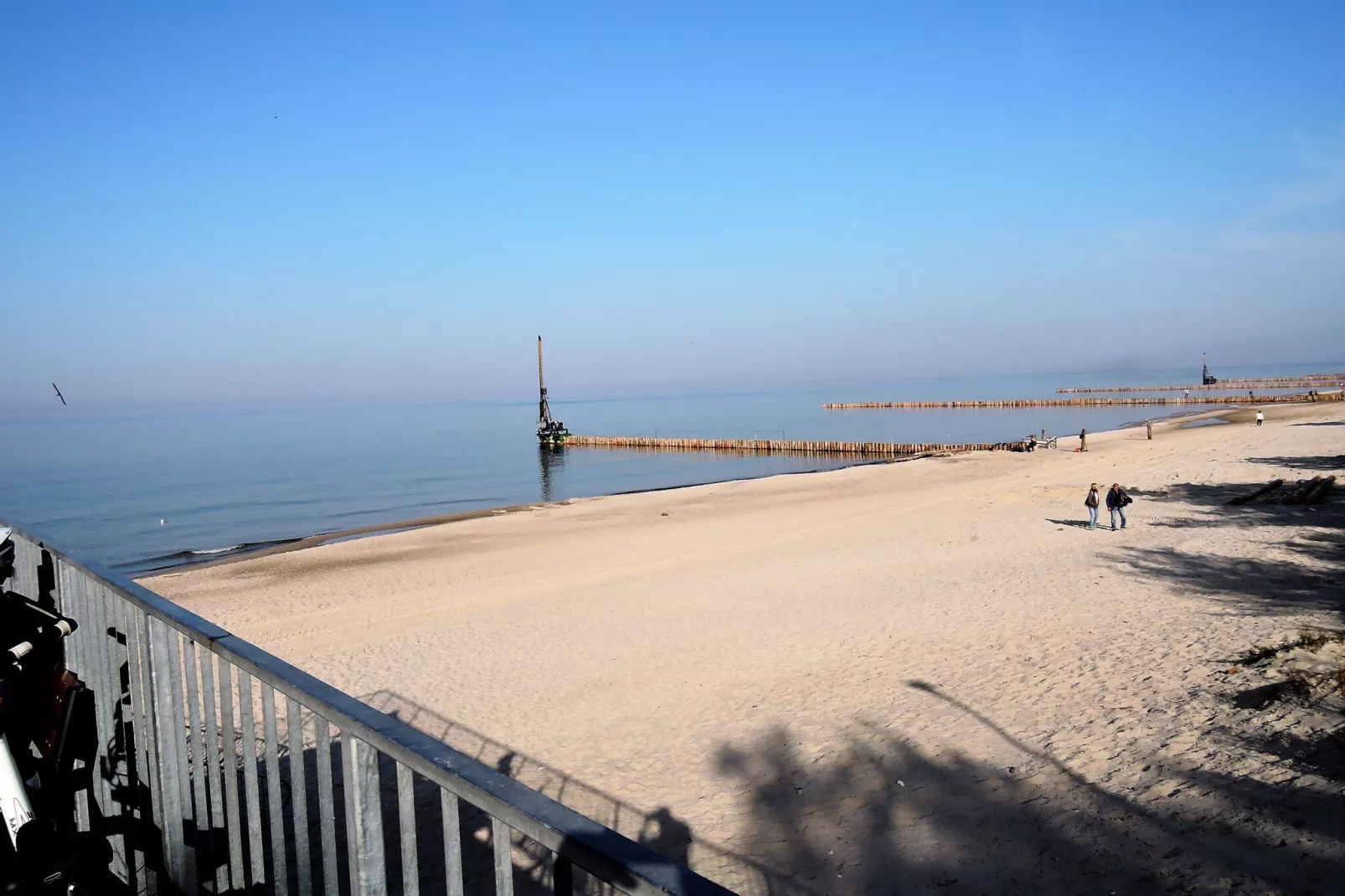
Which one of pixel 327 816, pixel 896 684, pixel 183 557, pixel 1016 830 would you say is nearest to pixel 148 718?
pixel 327 816

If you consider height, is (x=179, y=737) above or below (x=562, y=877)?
below

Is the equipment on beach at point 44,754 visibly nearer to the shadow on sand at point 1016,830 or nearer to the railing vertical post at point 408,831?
the railing vertical post at point 408,831

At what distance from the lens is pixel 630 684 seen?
11.7 meters

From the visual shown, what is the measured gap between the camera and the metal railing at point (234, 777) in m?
1.55

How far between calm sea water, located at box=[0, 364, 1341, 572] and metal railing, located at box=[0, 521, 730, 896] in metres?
13.6

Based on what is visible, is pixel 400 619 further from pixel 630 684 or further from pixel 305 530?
pixel 305 530

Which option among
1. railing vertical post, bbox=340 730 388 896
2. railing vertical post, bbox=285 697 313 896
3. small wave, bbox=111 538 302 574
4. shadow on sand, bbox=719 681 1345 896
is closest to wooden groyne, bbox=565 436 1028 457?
small wave, bbox=111 538 302 574

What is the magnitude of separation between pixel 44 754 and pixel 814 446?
6533 centimetres

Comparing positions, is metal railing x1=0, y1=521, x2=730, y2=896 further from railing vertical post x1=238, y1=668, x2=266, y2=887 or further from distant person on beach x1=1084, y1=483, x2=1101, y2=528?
distant person on beach x1=1084, y1=483, x2=1101, y2=528

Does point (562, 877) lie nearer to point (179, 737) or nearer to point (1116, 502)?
point (179, 737)

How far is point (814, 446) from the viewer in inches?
2643

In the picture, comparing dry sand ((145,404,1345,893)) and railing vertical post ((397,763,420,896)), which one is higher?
railing vertical post ((397,763,420,896))

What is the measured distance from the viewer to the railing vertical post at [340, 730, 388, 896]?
1970mm

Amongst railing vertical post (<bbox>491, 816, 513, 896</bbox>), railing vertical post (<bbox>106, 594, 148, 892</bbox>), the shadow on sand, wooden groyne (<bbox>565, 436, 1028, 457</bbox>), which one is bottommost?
wooden groyne (<bbox>565, 436, 1028, 457</bbox>)
